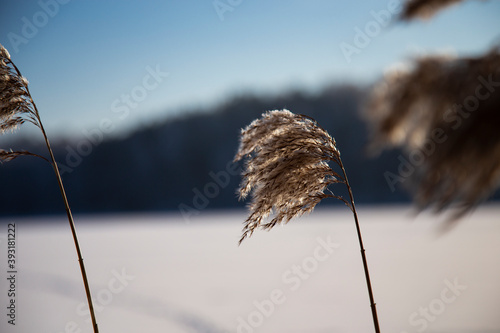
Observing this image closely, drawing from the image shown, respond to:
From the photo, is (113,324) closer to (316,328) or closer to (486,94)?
(316,328)

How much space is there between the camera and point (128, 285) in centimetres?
686

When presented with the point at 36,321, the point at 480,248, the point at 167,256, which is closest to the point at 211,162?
the point at 167,256

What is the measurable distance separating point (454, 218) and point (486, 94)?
0.33 metres

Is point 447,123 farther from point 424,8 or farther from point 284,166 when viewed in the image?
point 284,166

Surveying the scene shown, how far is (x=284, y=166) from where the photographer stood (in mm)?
1976

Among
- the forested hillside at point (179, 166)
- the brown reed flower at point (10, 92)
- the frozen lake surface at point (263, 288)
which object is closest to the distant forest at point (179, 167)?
the forested hillside at point (179, 166)

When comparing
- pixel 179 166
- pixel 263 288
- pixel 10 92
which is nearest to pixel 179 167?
pixel 179 166

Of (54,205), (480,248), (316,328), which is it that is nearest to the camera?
(316,328)

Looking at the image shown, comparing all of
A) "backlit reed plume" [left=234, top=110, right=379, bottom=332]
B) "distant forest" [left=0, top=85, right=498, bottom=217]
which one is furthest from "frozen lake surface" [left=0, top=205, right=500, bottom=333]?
"distant forest" [left=0, top=85, right=498, bottom=217]

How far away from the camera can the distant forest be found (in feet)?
84.7

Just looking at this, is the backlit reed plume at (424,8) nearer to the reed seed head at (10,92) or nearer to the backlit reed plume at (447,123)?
the backlit reed plume at (447,123)

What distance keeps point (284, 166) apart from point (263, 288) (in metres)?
4.75

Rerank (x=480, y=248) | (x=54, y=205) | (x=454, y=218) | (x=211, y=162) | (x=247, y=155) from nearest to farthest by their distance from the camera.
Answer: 1. (x=454, y=218)
2. (x=247, y=155)
3. (x=480, y=248)
4. (x=54, y=205)
5. (x=211, y=162)

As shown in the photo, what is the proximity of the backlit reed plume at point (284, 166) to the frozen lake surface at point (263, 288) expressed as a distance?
189cm
